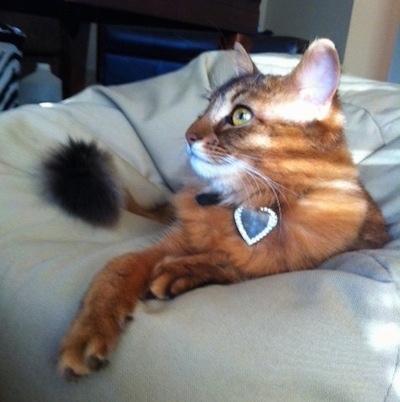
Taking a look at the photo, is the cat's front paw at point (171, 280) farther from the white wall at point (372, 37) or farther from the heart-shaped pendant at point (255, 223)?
the white wall at point (372, 37)


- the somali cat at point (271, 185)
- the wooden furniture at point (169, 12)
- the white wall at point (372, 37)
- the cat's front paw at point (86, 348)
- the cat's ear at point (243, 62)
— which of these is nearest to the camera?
the cat's front paw at point (86, 348)

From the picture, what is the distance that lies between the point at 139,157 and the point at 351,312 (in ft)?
2.55

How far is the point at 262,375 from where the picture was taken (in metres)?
0.70

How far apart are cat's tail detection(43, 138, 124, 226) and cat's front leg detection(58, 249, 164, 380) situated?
0.19m

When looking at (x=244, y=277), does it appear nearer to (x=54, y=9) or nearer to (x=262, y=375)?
(x=262, y=375)

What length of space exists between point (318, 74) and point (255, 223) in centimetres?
29

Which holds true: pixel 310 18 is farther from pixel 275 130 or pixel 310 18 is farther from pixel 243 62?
pixel 275 130

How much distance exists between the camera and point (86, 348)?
0.72 metres

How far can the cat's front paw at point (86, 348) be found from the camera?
2.34 feet

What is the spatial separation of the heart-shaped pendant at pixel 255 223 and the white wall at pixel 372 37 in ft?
8.39

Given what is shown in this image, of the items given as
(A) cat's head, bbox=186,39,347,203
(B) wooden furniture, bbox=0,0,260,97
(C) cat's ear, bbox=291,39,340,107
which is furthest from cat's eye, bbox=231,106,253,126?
(B) wooden furniture, bbox=0,0,260,97

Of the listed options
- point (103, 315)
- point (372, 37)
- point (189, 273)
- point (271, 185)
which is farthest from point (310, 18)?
point (103, 315)

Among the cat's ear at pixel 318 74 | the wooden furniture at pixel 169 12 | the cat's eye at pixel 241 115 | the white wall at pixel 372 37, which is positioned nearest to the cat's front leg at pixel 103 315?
the cat's eye at pixel 241 115

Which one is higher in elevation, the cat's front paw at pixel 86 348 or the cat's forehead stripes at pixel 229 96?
the cat's forehead stripes at pixel 229 96
